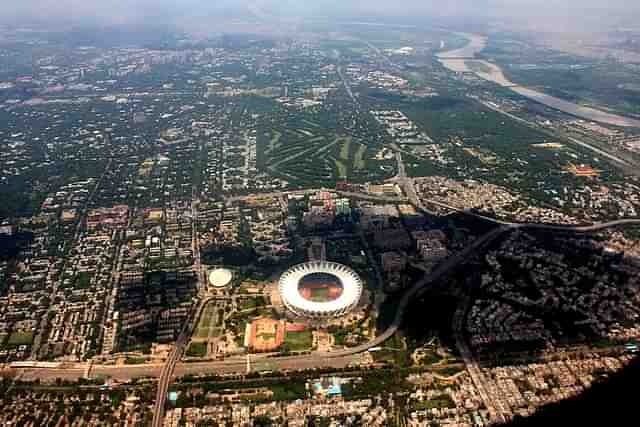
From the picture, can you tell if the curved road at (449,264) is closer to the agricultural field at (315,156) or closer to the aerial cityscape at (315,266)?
the aerial cityscape at (315,266)

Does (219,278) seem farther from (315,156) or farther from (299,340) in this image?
(315,156)

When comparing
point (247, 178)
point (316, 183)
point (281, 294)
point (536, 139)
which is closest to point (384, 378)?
point (281, 294)

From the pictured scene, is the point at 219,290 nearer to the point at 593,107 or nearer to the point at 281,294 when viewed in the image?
the point at 281,294

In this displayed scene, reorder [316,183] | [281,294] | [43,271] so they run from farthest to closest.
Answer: [316,183] → [43,271] → [281,294]

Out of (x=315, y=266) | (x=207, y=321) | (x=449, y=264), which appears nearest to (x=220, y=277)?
(x=207, y=321)

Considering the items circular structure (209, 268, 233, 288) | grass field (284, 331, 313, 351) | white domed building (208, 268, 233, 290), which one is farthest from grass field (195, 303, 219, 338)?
grass field (284, 331, 313, 351)

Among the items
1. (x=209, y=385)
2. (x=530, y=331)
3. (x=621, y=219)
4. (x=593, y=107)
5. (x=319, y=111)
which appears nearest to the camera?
(x=209, y=385)
